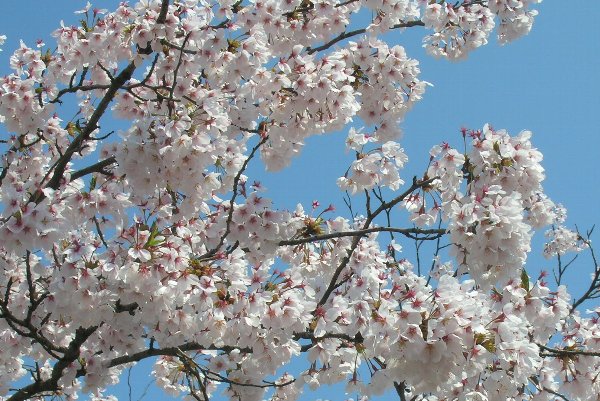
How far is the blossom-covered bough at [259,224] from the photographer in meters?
4.74

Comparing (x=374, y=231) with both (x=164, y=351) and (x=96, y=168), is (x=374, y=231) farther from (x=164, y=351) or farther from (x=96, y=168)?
(x=96, y=168)

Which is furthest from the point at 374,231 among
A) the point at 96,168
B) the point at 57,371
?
the point at 57,371

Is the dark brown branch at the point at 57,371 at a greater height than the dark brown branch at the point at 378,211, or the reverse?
the dark brown branch at the point at 378,211

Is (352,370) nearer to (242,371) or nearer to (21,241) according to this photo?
(242,371)

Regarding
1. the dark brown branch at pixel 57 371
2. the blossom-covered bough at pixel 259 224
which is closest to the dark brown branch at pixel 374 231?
the blossom-covered bough at pixel 259 224

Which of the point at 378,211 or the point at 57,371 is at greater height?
the point at 378,211

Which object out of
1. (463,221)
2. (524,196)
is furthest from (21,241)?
(524,196)

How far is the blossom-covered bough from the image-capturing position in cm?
474

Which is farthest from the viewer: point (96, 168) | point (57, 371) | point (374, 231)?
point (57, 371)

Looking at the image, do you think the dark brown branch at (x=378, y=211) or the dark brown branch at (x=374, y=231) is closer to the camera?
the dark brown branch at (x=374, y=231)

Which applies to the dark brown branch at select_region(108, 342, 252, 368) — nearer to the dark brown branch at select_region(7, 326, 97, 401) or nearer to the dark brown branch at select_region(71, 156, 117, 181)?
the dark brown branch at select_region(7, 326, 97, 401)

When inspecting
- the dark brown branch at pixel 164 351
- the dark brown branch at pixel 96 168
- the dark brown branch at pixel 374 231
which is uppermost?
the dark brown branch at pixel 96 168

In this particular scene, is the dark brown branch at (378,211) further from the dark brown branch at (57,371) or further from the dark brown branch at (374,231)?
the dark brown branch at (57,371)

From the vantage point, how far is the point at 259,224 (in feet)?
19.9
